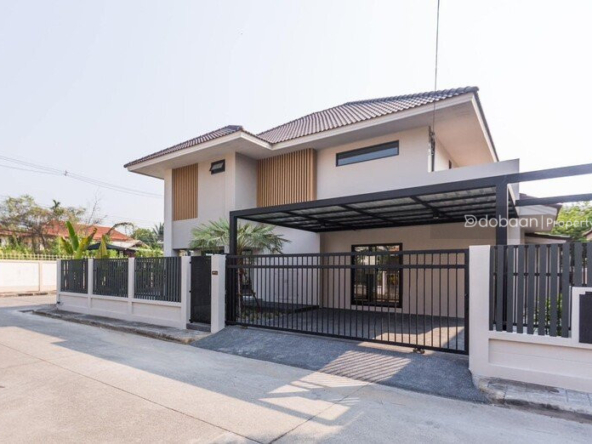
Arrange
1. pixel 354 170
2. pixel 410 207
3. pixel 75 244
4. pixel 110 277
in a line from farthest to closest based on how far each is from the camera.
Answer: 1. pixel 75 244
2. pixel 354 170
3. pixel 110 277
4. pixel 410 207

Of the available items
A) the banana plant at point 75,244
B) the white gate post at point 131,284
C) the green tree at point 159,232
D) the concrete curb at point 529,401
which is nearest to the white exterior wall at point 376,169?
the white gate post at point 131,284

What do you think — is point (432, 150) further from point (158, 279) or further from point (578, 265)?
point (158, 279)

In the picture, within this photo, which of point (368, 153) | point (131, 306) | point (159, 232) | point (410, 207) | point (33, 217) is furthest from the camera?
point (159, 232)

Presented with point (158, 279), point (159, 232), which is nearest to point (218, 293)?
point (158, 279)

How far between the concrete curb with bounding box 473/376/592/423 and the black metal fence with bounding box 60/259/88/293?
12700mm

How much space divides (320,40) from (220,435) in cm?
763

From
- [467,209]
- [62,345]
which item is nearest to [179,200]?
[62,345]

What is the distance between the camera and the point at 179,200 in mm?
15469

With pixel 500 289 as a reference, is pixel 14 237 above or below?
above

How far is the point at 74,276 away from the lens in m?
13.4

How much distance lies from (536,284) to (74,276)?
14196 millimetres

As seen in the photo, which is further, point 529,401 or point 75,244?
point 75,244

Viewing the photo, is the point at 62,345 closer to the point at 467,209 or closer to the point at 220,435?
the point at 220,435

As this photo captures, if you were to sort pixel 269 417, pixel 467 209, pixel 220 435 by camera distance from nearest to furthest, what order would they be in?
pixel 220 435
pixel 269 417
pixel 467 209
